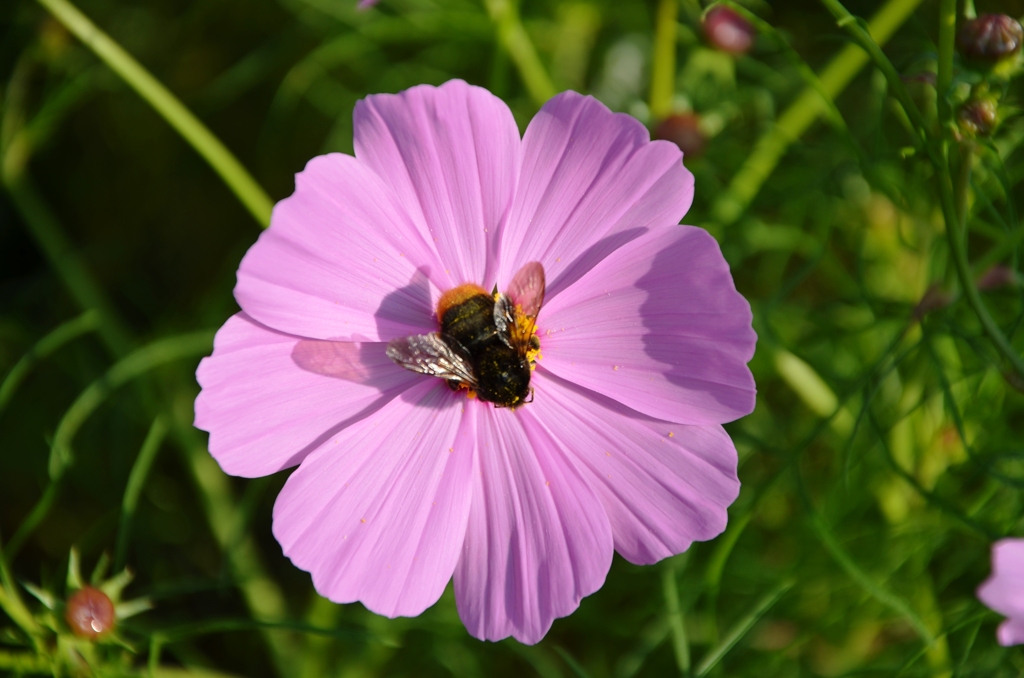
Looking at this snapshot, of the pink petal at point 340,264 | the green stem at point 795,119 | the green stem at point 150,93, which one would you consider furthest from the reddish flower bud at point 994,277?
the green stem at point 150,93

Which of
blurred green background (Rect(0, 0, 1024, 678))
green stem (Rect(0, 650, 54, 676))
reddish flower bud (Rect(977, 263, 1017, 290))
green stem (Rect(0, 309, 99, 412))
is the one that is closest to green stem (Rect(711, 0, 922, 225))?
blurred green background (Rect(0, 0, 1024, 678))

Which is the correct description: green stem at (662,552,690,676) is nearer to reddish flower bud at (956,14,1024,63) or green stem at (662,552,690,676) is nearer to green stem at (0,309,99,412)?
reddish flower bud at (956,14,1024,63)

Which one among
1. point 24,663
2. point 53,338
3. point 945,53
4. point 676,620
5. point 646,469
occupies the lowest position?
point 676,620

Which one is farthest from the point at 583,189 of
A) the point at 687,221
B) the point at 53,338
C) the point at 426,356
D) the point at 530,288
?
the point at 53,338

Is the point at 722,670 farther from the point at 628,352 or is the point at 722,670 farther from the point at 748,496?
the point at 628,352

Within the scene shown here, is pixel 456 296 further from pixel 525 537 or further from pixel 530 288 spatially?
pixel 525 537

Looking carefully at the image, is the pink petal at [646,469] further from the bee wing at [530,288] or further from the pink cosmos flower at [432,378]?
the bee wing at [530,288]
